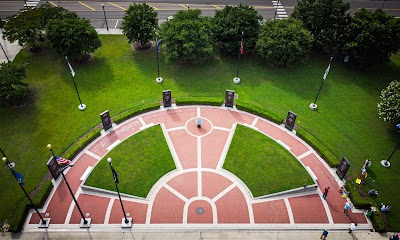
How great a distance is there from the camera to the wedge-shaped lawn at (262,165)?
34.3 meters

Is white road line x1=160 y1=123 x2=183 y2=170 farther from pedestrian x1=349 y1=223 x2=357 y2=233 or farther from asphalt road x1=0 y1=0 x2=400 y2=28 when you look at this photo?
asphalt road x1=0 y1=0 x2=400 y2=28

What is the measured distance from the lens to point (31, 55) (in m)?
50.0

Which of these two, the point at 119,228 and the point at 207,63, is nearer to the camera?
the point at 119,228

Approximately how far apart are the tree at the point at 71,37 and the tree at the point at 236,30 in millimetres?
17236

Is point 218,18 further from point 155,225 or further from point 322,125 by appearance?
point 155,225

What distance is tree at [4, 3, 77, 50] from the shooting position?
154ft

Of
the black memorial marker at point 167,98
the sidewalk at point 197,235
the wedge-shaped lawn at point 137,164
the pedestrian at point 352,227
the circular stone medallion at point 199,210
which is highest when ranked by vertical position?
the black memorial marker at point 167,98

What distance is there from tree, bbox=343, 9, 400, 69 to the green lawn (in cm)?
263

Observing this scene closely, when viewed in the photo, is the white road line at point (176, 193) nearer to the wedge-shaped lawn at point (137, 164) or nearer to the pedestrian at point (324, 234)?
the wedge-shaped lawn at point (137, 164)

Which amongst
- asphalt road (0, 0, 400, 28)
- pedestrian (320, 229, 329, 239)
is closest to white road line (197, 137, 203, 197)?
pedestrian (320, 229, 329, 239)

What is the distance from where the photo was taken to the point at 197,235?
30797 mm

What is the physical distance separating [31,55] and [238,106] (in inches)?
1214

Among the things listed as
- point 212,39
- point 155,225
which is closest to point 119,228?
point 155,225

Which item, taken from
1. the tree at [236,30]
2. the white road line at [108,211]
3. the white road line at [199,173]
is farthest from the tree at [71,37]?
the white road line at [108,211]
